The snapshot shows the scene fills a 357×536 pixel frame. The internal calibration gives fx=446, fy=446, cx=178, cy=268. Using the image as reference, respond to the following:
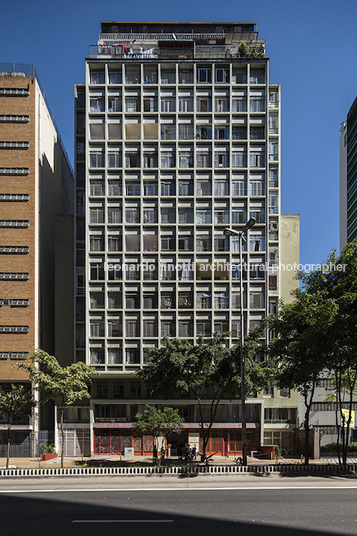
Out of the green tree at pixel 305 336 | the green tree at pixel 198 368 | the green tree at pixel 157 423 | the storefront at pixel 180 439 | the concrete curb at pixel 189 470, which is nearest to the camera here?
the concrete curb at pixel 189 470

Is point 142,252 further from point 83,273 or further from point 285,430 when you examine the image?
point 285,430

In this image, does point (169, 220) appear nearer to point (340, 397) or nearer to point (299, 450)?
point (340, 397)

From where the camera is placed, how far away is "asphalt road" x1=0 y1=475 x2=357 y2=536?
13.1m

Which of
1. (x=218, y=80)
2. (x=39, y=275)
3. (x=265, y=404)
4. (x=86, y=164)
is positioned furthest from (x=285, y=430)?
(x=218, y=80)

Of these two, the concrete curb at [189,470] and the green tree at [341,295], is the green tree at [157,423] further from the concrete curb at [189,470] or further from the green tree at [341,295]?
the green tree at [341,295]

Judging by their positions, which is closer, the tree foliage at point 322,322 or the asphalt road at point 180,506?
the asphalt road at point 180,506

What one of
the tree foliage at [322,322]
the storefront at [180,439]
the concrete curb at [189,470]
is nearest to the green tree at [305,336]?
the tree foliage at [322,322]

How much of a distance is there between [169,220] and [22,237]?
14247mm

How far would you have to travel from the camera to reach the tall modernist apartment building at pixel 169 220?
41.5m

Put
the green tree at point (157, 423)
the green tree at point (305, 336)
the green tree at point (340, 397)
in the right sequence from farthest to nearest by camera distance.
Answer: the green tree at point (157, 423), the green tree at point (340, 397), the green tree at point (305, 336)

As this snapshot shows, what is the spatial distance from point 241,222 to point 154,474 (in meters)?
26.5

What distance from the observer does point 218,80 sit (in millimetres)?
43188

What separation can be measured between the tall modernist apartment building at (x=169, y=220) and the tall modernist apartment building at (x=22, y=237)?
4174 millimetres

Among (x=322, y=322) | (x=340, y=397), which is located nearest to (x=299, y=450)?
(x=340, y=397)
